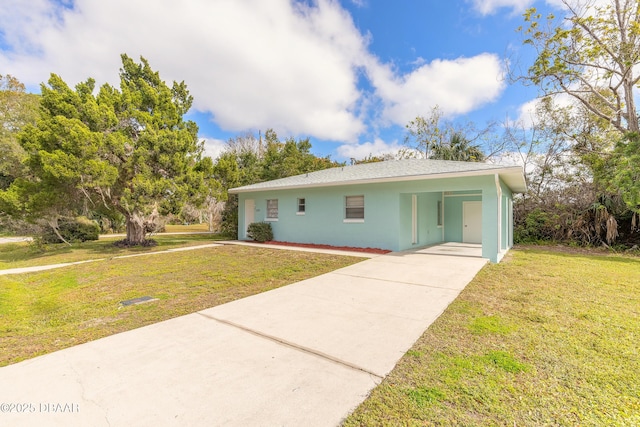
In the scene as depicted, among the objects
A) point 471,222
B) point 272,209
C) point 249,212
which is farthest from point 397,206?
point 249,212

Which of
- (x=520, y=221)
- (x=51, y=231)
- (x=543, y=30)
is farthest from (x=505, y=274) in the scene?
(x=51, y=231)

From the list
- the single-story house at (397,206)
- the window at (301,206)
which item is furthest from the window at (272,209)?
the window at (301,206)

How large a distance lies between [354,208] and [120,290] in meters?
8.48

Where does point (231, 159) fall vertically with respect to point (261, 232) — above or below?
above

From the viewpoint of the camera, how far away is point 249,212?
16172mm

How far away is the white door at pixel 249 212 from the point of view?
16.0m

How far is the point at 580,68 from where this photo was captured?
13594 mm

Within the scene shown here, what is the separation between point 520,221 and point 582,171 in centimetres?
377

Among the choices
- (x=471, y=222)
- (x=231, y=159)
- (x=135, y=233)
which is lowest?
(x=135, y=233)

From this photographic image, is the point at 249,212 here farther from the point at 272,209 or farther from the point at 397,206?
the point at 397,206

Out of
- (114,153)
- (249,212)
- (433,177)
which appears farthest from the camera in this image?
(249,212)

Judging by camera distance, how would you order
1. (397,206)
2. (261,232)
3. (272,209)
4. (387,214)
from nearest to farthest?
(397,206) < (387,214) < (261,232) < (272,209)

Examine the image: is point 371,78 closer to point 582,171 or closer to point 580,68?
point 580,68

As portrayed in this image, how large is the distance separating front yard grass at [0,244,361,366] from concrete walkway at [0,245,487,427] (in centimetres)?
54
